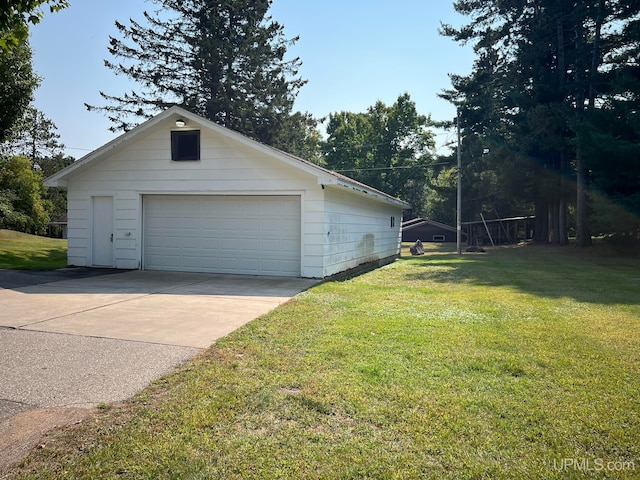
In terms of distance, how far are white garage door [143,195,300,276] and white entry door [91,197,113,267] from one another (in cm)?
106

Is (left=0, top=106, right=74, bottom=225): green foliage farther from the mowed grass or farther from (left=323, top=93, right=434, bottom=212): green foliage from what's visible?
the mowed grass

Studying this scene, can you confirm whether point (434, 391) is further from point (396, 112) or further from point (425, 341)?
point (396, 112)

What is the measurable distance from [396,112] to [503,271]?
3498cm

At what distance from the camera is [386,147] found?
45125 millimetres

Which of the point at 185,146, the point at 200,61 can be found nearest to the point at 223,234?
the point at 185,146

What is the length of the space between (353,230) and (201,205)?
4.49 meters

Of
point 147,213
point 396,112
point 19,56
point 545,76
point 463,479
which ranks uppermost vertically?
point 396,112

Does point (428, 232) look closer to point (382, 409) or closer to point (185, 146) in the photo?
point (185, 146)

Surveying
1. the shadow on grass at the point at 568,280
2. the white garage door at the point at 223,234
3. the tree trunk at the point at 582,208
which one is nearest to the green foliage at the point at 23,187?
the white garage door at the point at 223,234

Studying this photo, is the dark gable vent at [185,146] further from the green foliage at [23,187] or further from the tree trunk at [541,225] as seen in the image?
the tree trunk at [541,225]

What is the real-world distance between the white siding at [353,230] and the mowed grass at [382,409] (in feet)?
16.0

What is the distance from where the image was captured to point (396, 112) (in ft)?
148

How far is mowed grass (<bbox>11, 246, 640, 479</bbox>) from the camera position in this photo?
237cm

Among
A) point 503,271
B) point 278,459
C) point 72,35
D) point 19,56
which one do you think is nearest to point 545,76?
point 503,271
